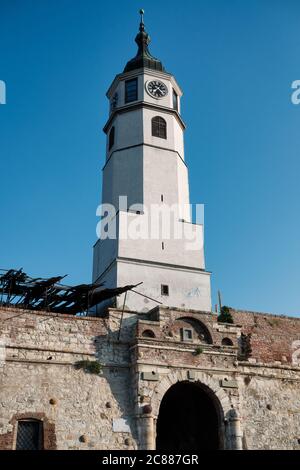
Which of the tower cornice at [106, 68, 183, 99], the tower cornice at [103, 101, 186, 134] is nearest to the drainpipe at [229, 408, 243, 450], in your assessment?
the tower cornice at [103, 101, 186, 134]

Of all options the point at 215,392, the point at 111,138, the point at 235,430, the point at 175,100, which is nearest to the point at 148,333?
the point at 215,392

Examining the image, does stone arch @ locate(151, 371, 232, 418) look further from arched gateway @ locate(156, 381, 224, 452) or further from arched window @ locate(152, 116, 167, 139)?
arched window @ locate(152, 116, 167, 139)

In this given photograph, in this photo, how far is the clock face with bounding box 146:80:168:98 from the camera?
93.5 ft

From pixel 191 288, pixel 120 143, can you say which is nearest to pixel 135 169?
pixel 120 143

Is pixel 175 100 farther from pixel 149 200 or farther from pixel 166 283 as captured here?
pixel 166 283

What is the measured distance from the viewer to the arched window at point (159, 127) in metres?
27.7

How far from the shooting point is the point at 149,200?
25828 millimetres

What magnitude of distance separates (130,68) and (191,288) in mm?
12736

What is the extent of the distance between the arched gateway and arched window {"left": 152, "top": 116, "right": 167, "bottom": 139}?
487 inches

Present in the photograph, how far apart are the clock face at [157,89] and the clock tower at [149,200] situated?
54mm

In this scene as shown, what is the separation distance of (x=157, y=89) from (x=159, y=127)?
7.45 ft

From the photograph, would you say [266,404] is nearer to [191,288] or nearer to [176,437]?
[176,437]

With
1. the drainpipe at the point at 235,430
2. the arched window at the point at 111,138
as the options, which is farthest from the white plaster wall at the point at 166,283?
the arched window at the point at 111,138

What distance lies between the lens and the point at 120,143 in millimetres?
27531
